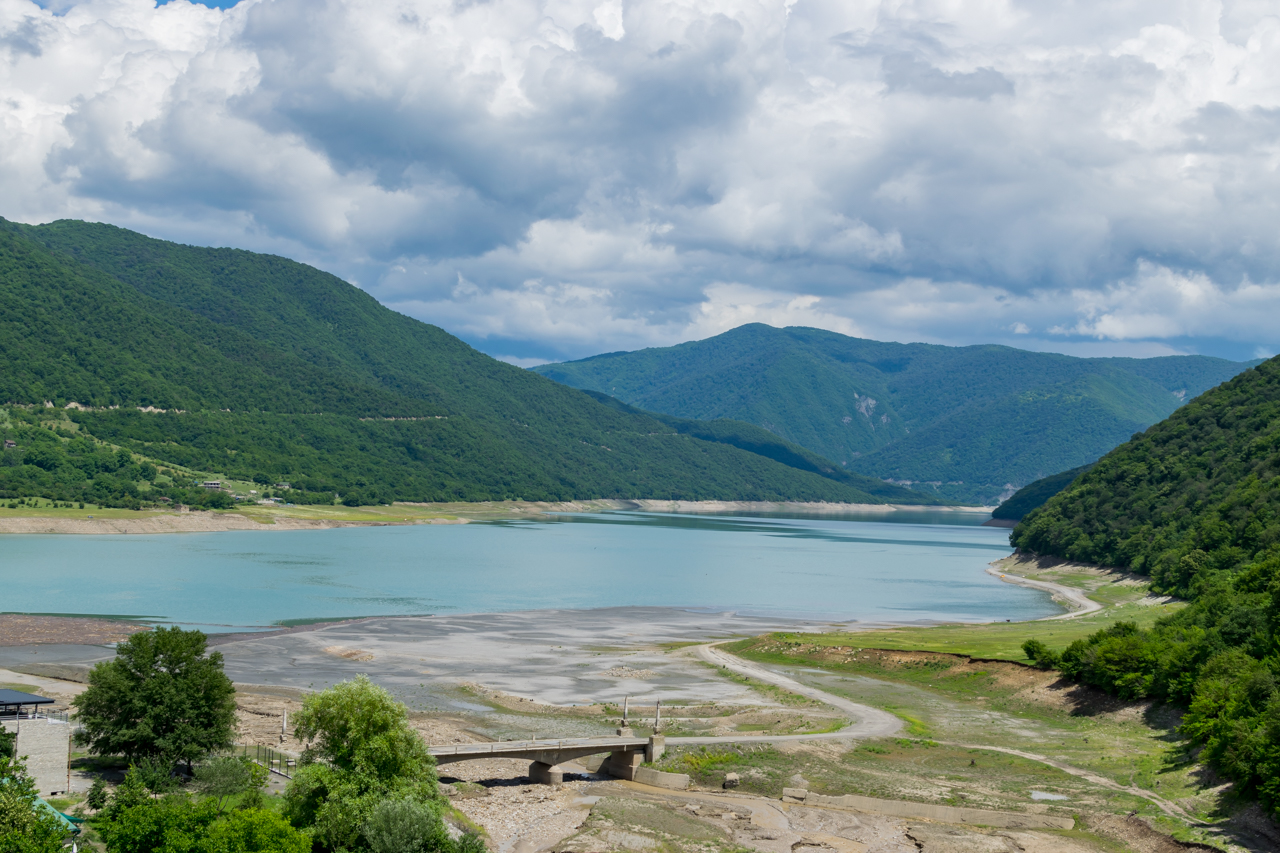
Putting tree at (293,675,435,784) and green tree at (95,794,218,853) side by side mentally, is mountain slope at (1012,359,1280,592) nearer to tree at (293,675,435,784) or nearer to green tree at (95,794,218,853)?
tree at (293,675,435,784)

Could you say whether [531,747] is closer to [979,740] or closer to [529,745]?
[529,745]

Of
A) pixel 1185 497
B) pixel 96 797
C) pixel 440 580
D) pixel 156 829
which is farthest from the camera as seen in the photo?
pixel 1185 497

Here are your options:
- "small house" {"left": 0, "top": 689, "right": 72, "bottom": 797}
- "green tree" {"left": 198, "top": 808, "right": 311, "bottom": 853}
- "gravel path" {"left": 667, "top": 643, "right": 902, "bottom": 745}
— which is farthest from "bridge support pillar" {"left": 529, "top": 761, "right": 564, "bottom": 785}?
"small house" {"left": 0, "top": 689, "right": 72, "bottom": 797}

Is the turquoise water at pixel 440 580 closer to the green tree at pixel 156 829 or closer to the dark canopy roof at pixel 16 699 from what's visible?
the dark canopy roof at pixel 16 699

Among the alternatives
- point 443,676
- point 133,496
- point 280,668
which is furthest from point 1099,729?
point 133,496

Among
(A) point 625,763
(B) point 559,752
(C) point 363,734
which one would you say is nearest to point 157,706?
(C) point 363,734

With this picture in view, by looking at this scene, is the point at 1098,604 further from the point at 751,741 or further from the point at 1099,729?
the point at 751,741
